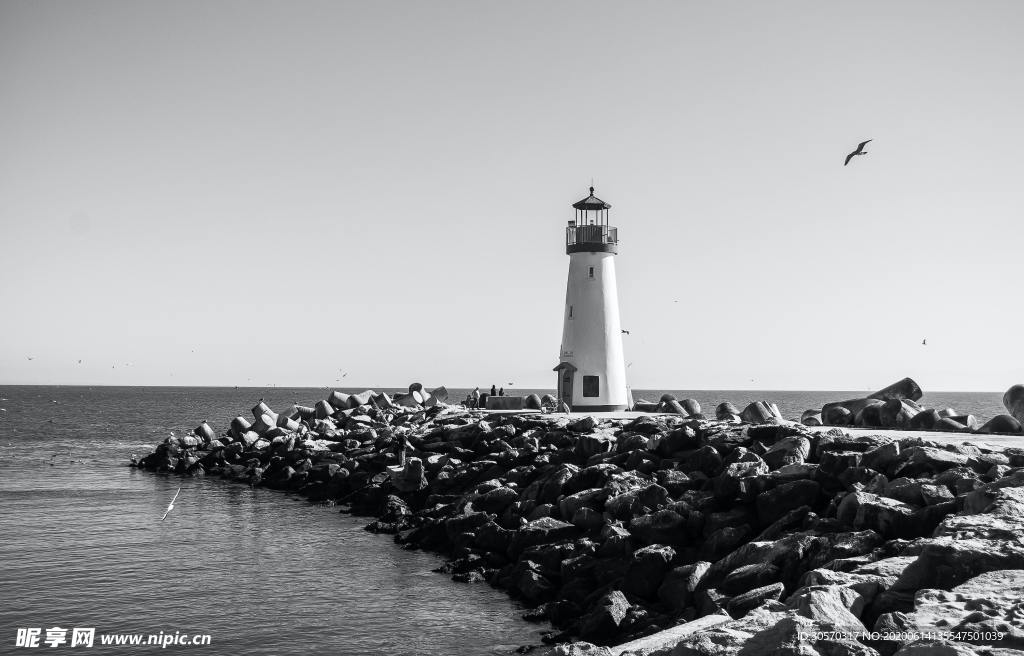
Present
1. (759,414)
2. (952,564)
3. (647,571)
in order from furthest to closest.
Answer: (759,414)
(647,571)
(952,564)

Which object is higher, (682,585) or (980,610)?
(980,610)

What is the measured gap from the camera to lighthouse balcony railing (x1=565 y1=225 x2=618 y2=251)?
127 feet

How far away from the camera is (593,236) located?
3884 cm

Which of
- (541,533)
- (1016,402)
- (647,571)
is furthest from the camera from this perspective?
(1016,402)

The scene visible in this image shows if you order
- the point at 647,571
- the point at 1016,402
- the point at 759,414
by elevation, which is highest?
the point at 1016,402

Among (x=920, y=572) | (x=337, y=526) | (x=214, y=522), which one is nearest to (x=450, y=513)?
(x=337, y=526)

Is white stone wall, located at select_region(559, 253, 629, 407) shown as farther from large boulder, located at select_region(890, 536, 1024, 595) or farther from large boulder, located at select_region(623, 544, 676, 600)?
large boulder, located at select_region(890, 536, 1024, 595)

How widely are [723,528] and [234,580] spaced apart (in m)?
11.5

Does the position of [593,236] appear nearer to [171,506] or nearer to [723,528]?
[171,506]

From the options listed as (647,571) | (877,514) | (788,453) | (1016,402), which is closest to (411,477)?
(788,453)

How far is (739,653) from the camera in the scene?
29.3 ft

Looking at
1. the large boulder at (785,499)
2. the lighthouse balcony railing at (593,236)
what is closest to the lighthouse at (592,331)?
the lighthouse balcony railing at (593,236)

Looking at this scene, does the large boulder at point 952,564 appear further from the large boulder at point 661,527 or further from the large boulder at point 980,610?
the large boulder at point 661,527

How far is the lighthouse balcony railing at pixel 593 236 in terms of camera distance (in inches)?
1523
